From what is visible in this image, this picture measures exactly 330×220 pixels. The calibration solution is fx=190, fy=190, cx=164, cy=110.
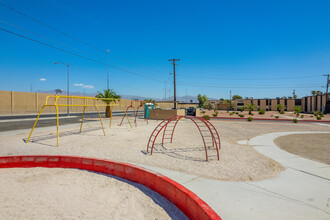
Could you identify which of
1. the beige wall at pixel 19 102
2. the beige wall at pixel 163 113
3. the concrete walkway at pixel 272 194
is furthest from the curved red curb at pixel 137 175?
the beige wall at pixel 19 102

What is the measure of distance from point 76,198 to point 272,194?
482 centimetres

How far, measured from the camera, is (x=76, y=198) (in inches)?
187

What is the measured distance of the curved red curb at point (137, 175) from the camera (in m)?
3.76

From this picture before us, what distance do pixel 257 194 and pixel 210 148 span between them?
5142mm

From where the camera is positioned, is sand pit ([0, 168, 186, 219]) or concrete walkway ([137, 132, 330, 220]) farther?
sand pit ([0, 168, 186, 219])

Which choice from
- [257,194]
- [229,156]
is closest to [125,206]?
[257,194]

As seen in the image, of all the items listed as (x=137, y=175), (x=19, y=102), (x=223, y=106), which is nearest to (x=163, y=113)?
(x=137, y=175)

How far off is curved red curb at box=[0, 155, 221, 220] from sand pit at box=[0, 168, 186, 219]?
7.9 inches

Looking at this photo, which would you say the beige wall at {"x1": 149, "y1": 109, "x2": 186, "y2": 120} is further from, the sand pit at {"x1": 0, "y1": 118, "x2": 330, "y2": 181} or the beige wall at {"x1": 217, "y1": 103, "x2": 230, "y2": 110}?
the beige wall at {"x1": 217, "y1": 103, "x2": 230, "y2": 110}

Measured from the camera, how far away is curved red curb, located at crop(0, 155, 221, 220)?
376 centimetres

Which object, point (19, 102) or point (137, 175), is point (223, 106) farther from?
point (137, 175)

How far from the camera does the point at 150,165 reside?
6.93 metres

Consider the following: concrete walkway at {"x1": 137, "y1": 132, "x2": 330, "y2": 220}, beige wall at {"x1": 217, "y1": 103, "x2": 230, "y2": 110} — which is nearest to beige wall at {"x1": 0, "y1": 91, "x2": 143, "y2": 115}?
concrete walkway at {"x1": 137, "y1": 132, "x2": 330, "y2": 220}

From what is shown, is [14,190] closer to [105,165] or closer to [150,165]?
[105,165]
